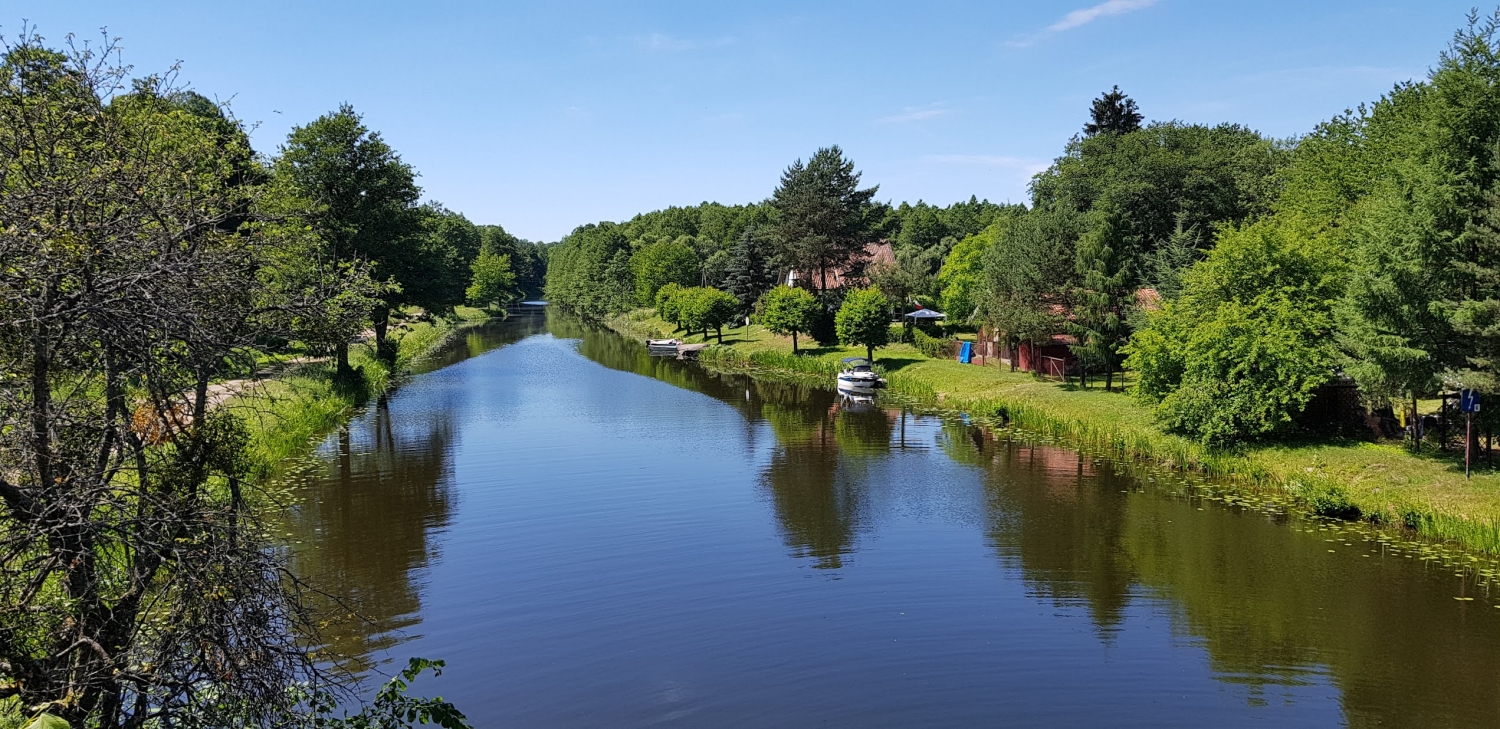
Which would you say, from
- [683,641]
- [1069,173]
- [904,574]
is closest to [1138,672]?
[904,574]

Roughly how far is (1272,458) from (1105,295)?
14.7 meters

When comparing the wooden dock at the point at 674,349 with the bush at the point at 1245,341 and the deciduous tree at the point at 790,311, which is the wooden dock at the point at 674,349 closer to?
the deciduous tree at the point at 790,311

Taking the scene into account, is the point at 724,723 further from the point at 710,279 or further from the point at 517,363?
the point at 710,279

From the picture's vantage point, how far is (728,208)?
Answer: 168 metres

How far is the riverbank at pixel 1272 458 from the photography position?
22.6 metres

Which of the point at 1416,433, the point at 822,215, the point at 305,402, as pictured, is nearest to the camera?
the point at 1416,433

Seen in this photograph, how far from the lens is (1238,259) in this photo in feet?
105

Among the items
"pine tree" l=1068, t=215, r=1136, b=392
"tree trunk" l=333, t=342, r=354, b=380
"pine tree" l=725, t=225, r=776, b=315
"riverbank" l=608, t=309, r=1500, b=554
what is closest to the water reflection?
"tree trunk" l=333, t=342, r=354, b=380

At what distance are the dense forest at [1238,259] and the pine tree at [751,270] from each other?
0.14 metres

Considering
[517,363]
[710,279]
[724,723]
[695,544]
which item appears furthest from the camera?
[710,279]

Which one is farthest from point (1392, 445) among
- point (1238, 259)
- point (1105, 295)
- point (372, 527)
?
point (372, 527)

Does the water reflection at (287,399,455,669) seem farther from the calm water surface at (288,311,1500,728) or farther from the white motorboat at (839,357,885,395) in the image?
the white motorboat at (839,357,885,395)

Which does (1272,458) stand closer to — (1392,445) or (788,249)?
(1392,445)

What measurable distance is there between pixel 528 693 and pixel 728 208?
513ft
